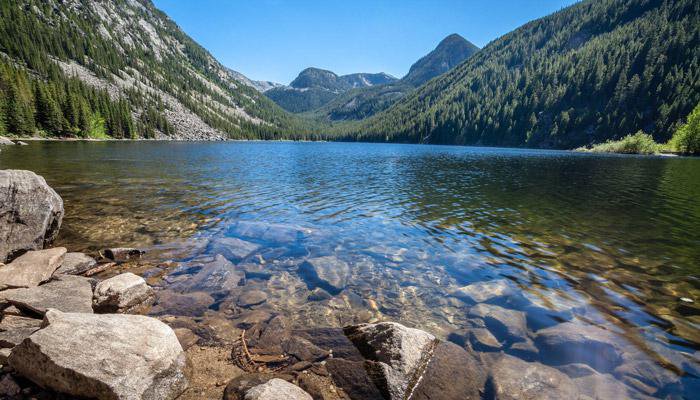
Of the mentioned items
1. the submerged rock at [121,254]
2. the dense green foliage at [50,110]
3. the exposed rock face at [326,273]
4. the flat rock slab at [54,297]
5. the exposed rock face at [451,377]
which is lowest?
the exposed rock face at [451,377]

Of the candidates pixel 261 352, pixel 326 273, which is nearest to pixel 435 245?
pixel 326 273

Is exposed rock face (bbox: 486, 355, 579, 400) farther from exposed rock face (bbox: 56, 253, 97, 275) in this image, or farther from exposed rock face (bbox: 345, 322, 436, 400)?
exposed rock face (bbox: 56, 253, 97, 275)

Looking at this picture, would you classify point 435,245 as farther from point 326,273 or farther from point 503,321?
point 503,321

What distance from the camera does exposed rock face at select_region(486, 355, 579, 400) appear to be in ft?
19.4

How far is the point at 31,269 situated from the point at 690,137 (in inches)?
5820

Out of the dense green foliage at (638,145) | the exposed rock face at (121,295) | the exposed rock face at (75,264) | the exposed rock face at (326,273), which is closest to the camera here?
the exposed rock face at (121,295)

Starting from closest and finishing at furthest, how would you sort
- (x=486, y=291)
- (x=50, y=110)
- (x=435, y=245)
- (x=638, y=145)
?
1. (x=486, y=291)
2. (x=435, y=245)
3. (x=50, y=110)
4. (x=638, y=145)

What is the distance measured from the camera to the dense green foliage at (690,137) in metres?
91.7

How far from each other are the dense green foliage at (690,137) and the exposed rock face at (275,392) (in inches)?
5505

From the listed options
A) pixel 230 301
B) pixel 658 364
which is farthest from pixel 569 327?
pixel 230 301

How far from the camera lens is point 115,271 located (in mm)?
10641

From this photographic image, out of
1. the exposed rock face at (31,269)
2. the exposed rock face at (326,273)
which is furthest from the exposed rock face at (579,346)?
the exposed rock face at (31,269)

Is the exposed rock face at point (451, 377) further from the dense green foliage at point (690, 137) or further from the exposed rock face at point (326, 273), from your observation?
the dense green foliage at point (690, 137)

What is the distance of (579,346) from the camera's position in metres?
7.36
